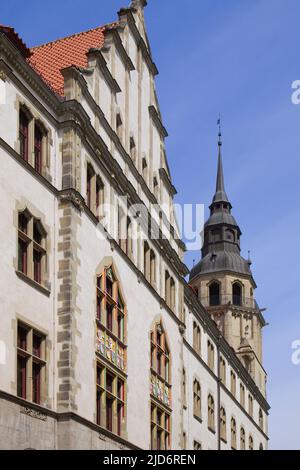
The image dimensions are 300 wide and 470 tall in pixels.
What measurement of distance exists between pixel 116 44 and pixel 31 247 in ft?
43.1

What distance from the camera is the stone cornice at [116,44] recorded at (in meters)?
40.6

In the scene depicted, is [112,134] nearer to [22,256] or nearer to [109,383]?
[22,256]

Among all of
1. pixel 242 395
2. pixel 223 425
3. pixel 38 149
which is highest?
pixel 38 149

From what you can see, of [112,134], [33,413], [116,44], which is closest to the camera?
[33,413]

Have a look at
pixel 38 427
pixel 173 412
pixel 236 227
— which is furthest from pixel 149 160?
pixel 236 227

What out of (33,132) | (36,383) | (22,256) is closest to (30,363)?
(36,383)

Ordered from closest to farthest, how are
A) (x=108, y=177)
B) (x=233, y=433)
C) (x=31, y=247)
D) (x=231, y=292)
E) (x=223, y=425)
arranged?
(x=31, y=247)
(x=108, y=177)
(x=223, y=425)
(x=233, y=433)
(x=231, y=292)

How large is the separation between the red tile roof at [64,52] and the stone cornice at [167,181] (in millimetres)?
7563

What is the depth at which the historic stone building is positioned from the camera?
99.5 ft

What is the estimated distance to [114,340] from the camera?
3694cm

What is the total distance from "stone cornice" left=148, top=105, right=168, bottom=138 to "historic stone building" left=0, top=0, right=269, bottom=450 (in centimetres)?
9

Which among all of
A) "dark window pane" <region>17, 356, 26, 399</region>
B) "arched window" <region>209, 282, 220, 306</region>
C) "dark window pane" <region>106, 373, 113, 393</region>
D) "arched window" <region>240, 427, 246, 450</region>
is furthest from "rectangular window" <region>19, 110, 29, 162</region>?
"arched window" <region>209, 282, 220, 306</region>

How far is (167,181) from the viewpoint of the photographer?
4753 centimetres

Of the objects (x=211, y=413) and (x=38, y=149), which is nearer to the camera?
(x=38, y=149)
